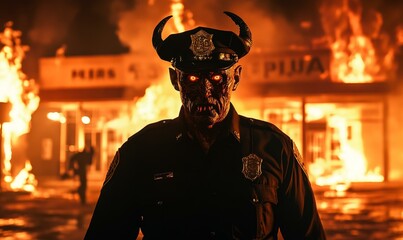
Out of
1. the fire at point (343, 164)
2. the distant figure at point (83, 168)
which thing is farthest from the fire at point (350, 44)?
the distant figure at point (83, 168)

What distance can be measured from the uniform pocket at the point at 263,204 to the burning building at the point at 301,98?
961 inches

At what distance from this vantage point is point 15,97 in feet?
99.3

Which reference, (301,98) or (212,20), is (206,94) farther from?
(212,20)

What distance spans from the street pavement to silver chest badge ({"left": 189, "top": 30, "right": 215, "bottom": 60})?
8624 mm

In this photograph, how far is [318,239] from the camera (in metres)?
2.83

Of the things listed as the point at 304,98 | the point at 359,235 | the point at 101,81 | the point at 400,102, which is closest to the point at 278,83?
the point at 304,98

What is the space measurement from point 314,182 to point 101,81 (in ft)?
34.1

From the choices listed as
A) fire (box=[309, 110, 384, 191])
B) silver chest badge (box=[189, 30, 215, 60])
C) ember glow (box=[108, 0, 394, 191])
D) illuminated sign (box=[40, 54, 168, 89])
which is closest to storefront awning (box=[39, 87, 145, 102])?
illuminated sign (box=[40, 54, 168, 89])

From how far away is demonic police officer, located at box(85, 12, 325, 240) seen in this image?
2.75m

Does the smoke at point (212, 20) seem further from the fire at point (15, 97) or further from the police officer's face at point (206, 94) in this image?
the police officer's face at point (206, 94)

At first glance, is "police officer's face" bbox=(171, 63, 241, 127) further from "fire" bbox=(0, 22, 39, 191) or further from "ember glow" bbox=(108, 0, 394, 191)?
"fire" bbox=(0, 22, 39, 191)

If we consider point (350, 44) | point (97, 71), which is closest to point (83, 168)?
point (97, 71)

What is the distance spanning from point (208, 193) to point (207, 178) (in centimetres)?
6

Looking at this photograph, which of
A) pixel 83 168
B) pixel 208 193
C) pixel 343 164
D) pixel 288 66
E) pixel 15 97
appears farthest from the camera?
pixel 15 97
